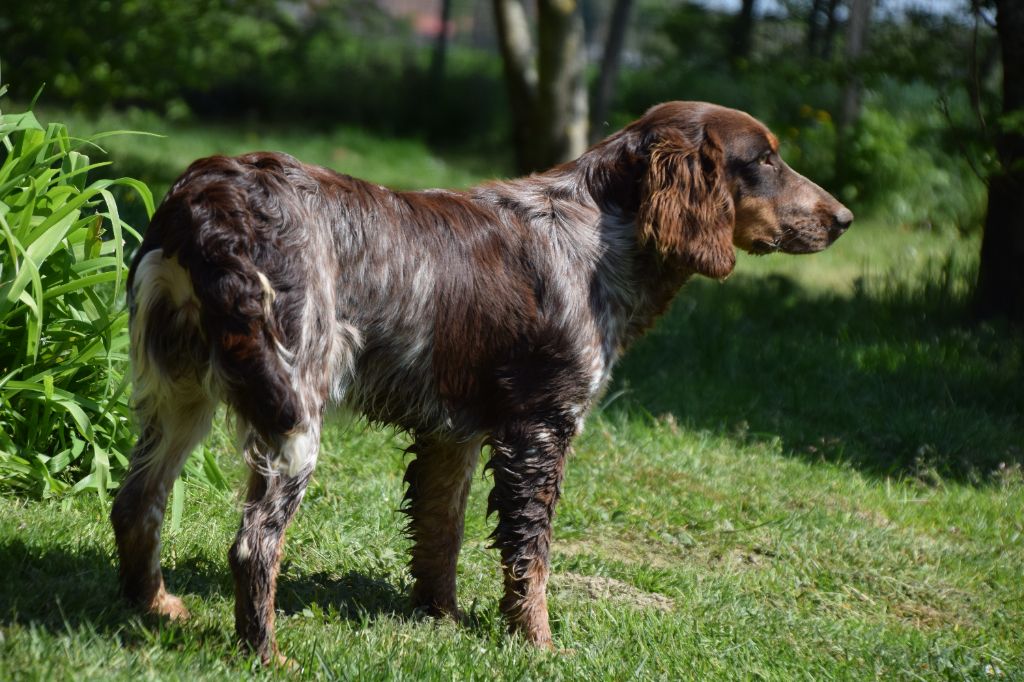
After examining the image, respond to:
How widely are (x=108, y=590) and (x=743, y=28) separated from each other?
13.4 meters

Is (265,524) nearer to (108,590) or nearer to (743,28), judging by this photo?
(108,590)

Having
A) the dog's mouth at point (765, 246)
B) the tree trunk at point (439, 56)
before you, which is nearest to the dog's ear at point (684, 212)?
the dog's mouth at point (765, 246)

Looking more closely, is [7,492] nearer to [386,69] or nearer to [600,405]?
[600,405]

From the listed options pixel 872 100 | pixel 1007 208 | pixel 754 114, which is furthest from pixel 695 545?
pixel 872 100

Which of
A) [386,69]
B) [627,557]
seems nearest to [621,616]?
[627,557]

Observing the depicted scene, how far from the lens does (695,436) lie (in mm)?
6062

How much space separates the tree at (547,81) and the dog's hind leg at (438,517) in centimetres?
728

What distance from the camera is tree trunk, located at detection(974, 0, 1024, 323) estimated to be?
746 centimetres

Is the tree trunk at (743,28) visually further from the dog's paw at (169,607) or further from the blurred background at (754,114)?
the dog's paw at (169,607)

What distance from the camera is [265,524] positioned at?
3271 mm

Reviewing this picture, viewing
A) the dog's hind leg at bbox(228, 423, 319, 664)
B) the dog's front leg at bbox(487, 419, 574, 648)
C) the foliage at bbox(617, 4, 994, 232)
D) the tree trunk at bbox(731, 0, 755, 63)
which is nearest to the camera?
the dog's hind leg at bbox(228, 423, 319, 664)

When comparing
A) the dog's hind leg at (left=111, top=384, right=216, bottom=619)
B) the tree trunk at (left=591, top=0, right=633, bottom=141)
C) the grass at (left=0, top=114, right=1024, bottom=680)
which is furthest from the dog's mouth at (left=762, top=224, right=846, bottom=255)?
the tree trunk at (left=591, top=0, right=633, bottom=141)

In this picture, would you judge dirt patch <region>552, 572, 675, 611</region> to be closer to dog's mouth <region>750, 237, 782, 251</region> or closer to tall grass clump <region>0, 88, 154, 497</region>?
dog's mouth <region>750, 237, 782, 251</region>

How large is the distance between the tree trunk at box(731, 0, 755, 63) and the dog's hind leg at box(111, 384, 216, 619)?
12829 millimetres
